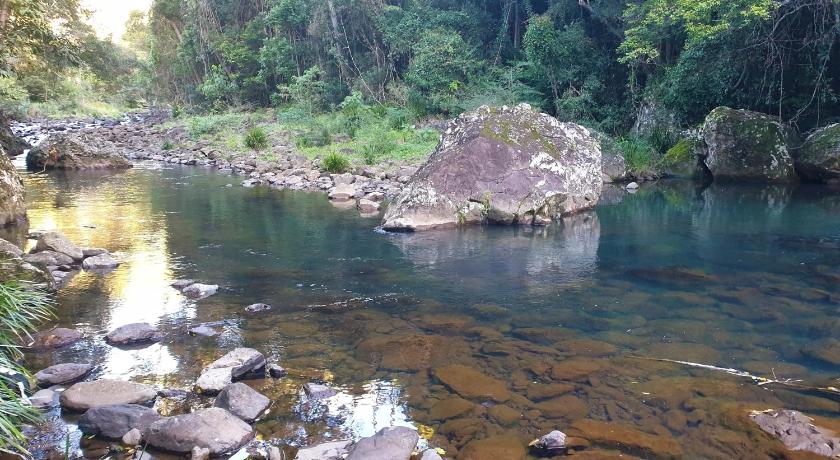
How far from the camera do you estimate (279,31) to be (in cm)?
3469

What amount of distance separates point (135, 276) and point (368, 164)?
1165cm

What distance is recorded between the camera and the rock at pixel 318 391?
4965mm

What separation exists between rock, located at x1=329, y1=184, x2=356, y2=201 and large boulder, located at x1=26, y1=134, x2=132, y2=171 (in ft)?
36.6

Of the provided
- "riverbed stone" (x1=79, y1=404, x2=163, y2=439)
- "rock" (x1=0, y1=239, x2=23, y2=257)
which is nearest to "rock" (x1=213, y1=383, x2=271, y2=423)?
"riverbed stone" (x1=79, y1=404, x2=163, y2=439)

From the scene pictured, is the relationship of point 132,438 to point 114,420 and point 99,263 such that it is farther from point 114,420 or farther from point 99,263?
point 99,263

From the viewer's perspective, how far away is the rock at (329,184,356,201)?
15703 mm

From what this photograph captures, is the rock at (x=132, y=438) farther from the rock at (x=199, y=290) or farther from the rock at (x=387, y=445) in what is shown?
the rock at (x=199, y=290)

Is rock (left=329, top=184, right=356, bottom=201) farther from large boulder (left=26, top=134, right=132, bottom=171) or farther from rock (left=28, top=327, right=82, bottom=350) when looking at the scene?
large boulder (left=26, top=134, right=132, bottom=171)

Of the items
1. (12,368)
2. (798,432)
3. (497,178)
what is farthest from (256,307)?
(497,178)

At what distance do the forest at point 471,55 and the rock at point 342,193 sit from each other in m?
9.23

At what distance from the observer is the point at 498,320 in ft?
22.1

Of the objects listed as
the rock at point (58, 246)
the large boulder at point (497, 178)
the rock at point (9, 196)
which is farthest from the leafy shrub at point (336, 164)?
the rock at point (58, 246)

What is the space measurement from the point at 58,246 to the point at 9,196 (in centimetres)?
382

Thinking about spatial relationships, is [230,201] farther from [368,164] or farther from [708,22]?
[708,22]
